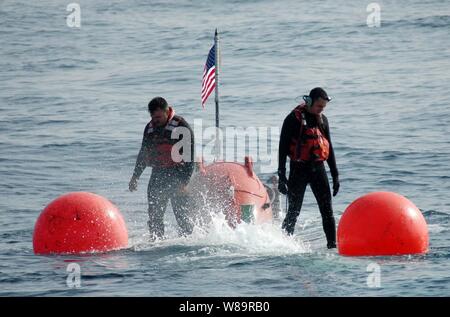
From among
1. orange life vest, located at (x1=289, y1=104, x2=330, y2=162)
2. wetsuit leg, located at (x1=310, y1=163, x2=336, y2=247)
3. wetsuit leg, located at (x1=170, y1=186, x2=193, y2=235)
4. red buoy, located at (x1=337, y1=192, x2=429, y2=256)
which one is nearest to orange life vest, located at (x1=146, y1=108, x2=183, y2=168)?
wetsuit leg, located at (x1=170, y1=186, x2=193, y2=235)

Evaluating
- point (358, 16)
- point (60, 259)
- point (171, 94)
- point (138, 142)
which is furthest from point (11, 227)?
point (358, 16)

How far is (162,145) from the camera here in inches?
Answer: 552

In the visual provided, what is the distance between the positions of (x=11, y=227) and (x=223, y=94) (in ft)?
41.7

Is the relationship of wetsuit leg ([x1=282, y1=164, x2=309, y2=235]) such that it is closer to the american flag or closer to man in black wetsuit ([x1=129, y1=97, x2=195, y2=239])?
man in black wetsuit ([x1=129, y1=97, x2=195, y2=239])

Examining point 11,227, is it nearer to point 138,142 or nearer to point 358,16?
point 138,142

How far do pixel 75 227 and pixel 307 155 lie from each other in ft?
9.63

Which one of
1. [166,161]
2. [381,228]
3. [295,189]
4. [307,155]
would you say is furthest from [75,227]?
[381,228]

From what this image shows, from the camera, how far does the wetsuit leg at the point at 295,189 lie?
13469 millimetres

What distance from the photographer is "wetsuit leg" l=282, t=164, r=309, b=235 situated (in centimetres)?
1347

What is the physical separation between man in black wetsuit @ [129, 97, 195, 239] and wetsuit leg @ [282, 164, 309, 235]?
1.39m

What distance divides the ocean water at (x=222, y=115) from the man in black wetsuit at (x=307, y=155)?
47 centimetres

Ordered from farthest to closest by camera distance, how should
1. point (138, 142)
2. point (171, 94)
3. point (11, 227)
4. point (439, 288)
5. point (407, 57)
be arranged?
point (407, 57)
point (171, 94)
point (138, 142)
point (11, 227)
point (439, 288)

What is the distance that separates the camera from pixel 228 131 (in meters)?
23.6

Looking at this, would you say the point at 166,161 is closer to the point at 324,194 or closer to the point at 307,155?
the point at 307,155
